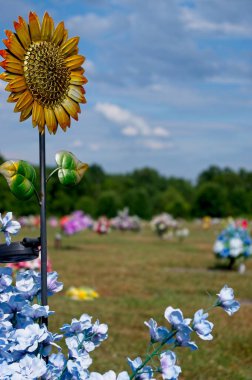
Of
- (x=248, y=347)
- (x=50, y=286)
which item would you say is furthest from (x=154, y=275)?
(x=50, y=286)

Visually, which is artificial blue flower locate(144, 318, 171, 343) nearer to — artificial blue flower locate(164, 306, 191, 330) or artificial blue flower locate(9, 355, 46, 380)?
artificial blue flower locate(164, 306, 191, 330)

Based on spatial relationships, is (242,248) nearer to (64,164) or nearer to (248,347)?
(248,347)

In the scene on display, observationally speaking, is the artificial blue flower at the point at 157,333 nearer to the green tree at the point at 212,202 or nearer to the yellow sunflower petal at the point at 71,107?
the yellow sunflower petal at the point at 71,107

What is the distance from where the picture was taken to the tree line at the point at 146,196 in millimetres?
51250

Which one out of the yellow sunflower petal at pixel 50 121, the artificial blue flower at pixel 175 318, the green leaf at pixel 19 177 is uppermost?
the yellow sunflower petal at pixel 50 121

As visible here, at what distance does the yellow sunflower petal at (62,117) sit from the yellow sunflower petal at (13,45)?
22cm

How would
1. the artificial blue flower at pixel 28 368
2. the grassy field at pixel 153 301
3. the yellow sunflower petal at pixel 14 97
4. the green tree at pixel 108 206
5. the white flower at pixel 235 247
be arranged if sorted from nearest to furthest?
the artificial blue flower at pixel 28 368
the yellow sunflower petal at pixel 14 97
the grassy field at pixel 153 301
the white flower at pixel 235 247
the green tree at pixel 108 206

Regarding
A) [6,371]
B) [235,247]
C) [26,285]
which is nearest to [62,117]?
[26,285]

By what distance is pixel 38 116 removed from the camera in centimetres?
226

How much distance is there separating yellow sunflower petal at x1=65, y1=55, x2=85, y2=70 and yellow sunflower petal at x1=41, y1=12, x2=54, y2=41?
10 cm

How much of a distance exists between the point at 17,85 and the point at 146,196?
55554mm

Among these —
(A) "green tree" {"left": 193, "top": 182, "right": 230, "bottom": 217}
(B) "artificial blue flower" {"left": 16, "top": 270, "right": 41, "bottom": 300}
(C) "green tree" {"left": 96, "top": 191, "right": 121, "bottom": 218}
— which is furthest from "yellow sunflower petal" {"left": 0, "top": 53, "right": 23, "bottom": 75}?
(A) "green tree" {"left": 193, "top": 182, "right": 230, "bottom": 217}

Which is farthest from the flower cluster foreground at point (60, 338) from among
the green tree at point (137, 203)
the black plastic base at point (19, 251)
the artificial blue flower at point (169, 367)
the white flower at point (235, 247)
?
the green tree at point (137, 203)

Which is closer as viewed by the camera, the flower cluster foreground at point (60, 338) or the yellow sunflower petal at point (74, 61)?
the flower cluster foreground at point (60, 338)
